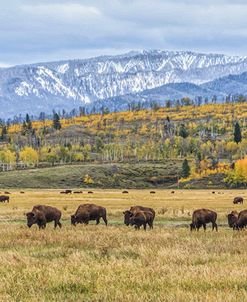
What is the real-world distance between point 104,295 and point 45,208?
21.7 metres

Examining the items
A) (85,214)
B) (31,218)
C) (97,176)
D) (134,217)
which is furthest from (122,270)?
(97,176)

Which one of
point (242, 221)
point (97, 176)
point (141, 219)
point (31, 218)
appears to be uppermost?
point (31, 218)

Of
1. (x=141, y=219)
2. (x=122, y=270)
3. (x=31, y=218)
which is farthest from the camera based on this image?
(x=141, y=219)

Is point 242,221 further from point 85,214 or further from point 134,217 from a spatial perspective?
point 85,214

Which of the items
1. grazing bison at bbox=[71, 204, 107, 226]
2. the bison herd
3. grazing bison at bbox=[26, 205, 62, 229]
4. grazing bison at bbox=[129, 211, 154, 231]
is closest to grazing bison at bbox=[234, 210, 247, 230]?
the bison herd

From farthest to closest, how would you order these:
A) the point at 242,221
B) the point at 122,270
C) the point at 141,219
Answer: the point at 141,219, the point at 242,221, the point at 122,270

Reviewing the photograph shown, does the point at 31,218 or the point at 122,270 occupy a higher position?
the point at 122,270

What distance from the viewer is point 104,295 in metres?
12.8

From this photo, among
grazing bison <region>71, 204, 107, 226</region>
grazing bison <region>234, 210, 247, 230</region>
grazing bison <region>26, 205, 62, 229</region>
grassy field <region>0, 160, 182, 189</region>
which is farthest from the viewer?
grassy field <region>0, 160, 182, 189</region>

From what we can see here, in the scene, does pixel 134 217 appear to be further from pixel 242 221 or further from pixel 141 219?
pixel 242 221

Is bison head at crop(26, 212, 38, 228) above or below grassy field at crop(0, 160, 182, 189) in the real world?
above

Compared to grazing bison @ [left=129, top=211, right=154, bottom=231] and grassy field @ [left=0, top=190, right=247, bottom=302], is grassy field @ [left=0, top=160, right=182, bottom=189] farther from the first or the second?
grassy field @ [left=0, top=190, right=247, bottom=302]

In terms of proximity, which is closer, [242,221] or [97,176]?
[242,221]

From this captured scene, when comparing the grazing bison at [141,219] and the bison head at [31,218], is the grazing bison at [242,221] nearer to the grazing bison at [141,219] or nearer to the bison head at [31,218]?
the grazing bison at [141,219]
